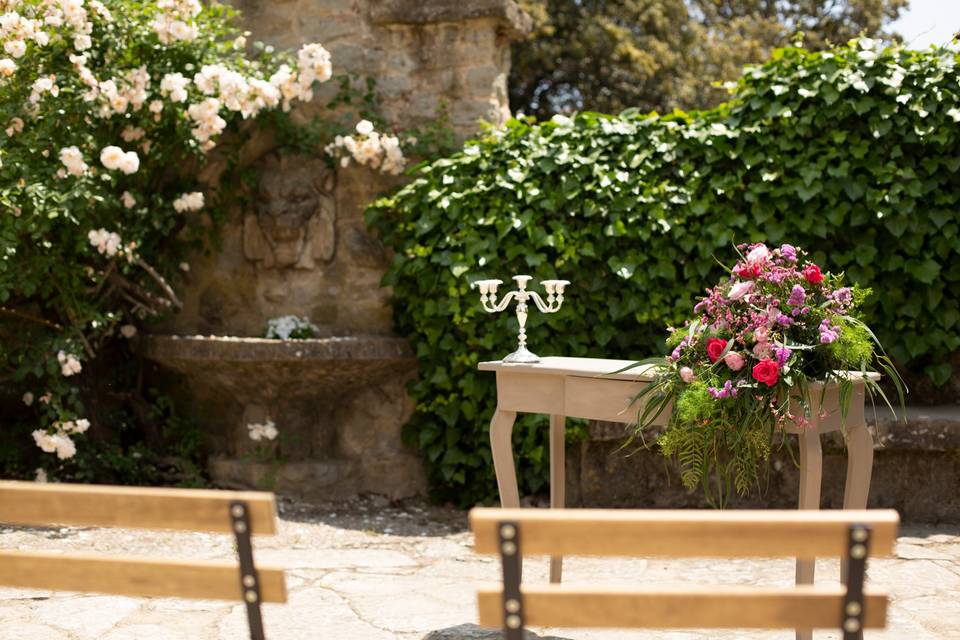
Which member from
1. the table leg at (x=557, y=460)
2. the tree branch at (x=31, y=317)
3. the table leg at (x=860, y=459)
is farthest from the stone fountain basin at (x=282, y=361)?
the table leg at (x=860, y=459)

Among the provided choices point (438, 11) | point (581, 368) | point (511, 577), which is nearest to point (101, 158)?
point (438, 11)

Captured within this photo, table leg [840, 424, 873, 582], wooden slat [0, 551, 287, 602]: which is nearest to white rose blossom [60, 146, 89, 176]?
wooden slat [0, 551, 287, 602]

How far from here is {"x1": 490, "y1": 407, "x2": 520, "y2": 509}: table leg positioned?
12.5 ft

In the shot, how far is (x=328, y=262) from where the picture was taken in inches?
239

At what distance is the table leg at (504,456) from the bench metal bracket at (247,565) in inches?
73.2

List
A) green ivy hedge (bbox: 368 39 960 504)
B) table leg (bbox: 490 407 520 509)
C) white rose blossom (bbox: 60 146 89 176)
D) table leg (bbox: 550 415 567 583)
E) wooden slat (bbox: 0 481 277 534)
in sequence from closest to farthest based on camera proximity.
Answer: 1. wooden slat (bbox: 0 481 277 534)
2. table leg (bbox: 490 407 520 509)
3. table leg (bbox: 550 415 567 583)
4. white rose blossom (bbox: 60 146 89 176)
5. green ivy hedge (bbox: 368 39 960 504)

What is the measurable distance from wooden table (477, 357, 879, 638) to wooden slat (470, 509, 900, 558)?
158cm

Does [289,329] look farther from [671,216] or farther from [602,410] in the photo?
[602,410]

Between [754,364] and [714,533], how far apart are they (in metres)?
1.65

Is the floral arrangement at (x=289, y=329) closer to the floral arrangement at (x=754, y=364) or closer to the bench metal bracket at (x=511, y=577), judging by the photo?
the floral arrangement at (x=754, y=364)

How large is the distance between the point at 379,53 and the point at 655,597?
4.89m

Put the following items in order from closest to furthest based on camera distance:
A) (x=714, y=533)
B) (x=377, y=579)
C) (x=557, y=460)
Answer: (x=714, y=533)
(x=557, y=460)
(x=377, y=579)

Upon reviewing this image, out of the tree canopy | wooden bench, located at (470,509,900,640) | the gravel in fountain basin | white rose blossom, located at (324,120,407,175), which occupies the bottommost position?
wooden bench, located at (470,509,900,640)

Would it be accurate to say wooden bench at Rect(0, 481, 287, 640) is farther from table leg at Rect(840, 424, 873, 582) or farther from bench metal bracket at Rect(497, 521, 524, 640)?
table leg at Rect(840, 424, 873, 582)
